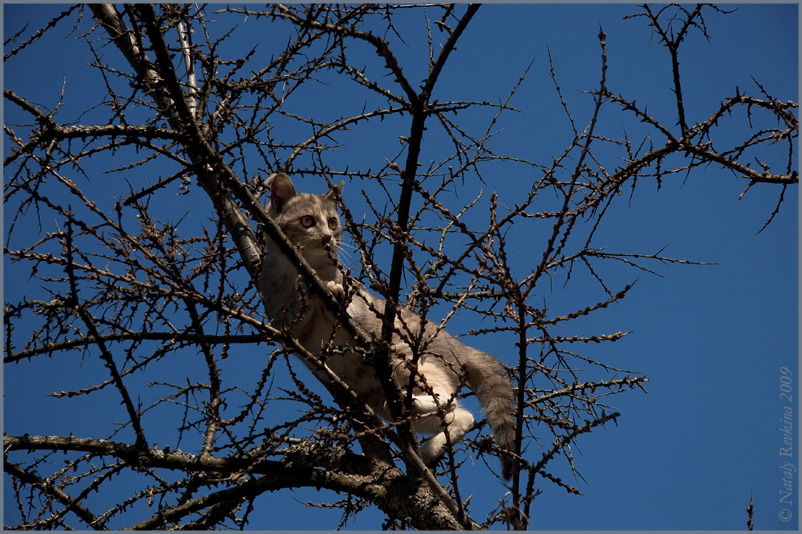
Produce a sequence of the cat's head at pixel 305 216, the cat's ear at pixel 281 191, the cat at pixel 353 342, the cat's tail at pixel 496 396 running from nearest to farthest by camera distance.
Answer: the cat's tail at pixel 496 396, the cat at pixel 353 342, the cat's head at pixel 305 216, the cat's ear at pixel 281 191

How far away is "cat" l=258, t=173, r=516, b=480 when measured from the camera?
435 cm

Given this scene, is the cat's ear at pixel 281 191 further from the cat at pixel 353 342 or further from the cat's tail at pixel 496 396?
the cat's tail at pixel 496 396

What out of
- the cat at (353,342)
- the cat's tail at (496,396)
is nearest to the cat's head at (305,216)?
the cat at (353,342)

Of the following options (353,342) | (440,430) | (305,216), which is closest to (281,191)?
(305,216)

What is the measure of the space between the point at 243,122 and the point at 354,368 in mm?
1943

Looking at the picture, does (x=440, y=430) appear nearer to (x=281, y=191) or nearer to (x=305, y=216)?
(x=305, y=216)

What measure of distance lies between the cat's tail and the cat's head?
4.92 ft

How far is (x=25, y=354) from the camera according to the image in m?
3.33

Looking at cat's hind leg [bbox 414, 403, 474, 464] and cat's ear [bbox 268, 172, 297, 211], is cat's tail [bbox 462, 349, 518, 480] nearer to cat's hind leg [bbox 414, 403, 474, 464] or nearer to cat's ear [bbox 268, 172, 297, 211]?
cat's hind leg [bbox 414, 403, 474, 464]

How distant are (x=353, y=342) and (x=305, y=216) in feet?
4.70

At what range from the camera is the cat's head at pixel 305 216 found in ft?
17.5

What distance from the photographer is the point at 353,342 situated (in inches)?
173

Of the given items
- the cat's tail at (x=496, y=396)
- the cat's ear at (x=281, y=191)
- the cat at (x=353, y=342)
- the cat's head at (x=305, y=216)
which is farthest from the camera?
the cat's ear at (x=281, y=191)

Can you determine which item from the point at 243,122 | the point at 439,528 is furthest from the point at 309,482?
the point at 243,122
